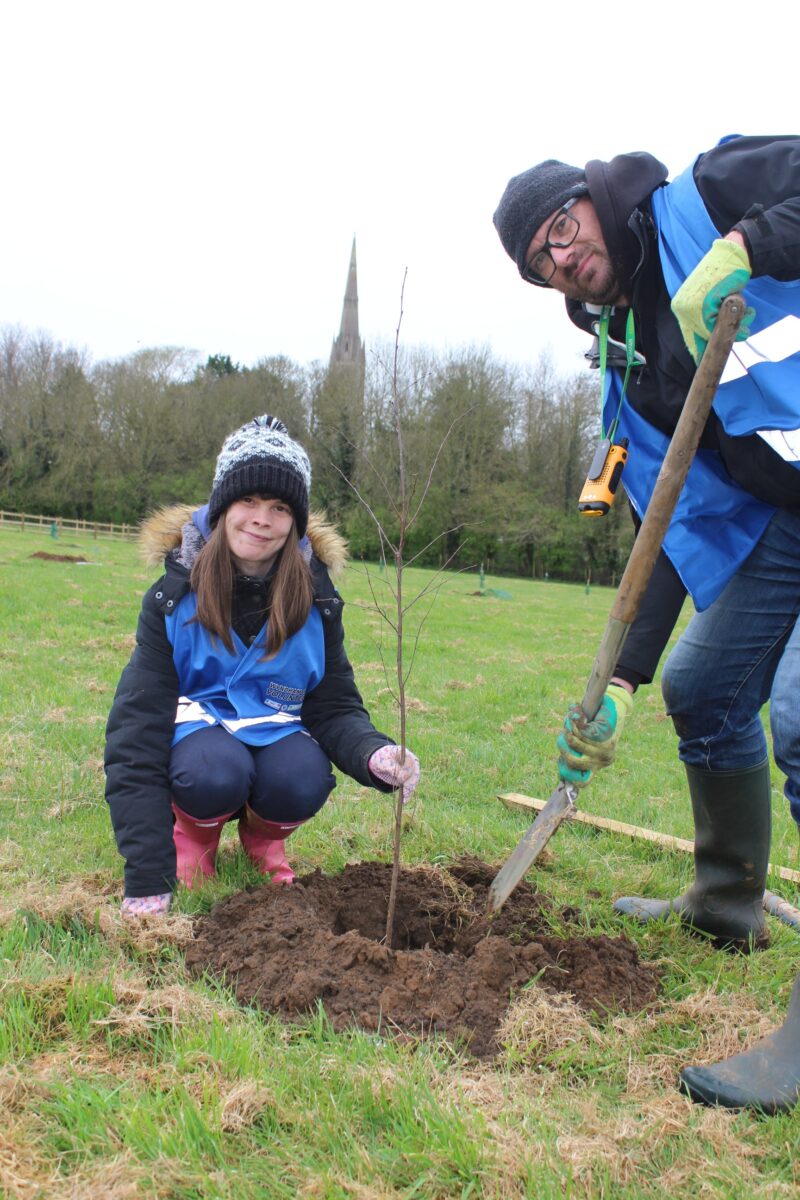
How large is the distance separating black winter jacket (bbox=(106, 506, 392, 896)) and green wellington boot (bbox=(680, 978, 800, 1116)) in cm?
138

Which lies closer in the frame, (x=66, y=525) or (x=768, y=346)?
(x=768, y=346)

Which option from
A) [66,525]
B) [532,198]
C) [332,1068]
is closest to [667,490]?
[532,198]

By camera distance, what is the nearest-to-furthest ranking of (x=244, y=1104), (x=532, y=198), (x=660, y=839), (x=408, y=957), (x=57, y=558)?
(x=244, y=1104) → (x=532, y=198) → (x=408, y=957) → (x=660, y=839) → (x=57, y=558)

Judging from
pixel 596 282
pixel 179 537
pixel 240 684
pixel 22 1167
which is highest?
pixel 596 282

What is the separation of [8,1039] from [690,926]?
2.19m

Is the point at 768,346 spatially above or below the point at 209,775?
above

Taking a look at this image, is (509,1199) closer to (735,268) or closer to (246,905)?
(246,905)

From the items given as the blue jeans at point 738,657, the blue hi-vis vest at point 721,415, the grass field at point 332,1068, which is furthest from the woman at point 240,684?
the blue hi-vis vest at point 721,415

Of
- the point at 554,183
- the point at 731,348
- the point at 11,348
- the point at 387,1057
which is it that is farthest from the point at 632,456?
the point at 11,348

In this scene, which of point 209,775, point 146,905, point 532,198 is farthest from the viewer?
point 209,775

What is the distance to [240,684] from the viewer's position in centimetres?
336

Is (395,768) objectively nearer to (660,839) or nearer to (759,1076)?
(759,1076)

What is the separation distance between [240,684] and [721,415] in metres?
1.98

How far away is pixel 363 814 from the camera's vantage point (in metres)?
4.24
